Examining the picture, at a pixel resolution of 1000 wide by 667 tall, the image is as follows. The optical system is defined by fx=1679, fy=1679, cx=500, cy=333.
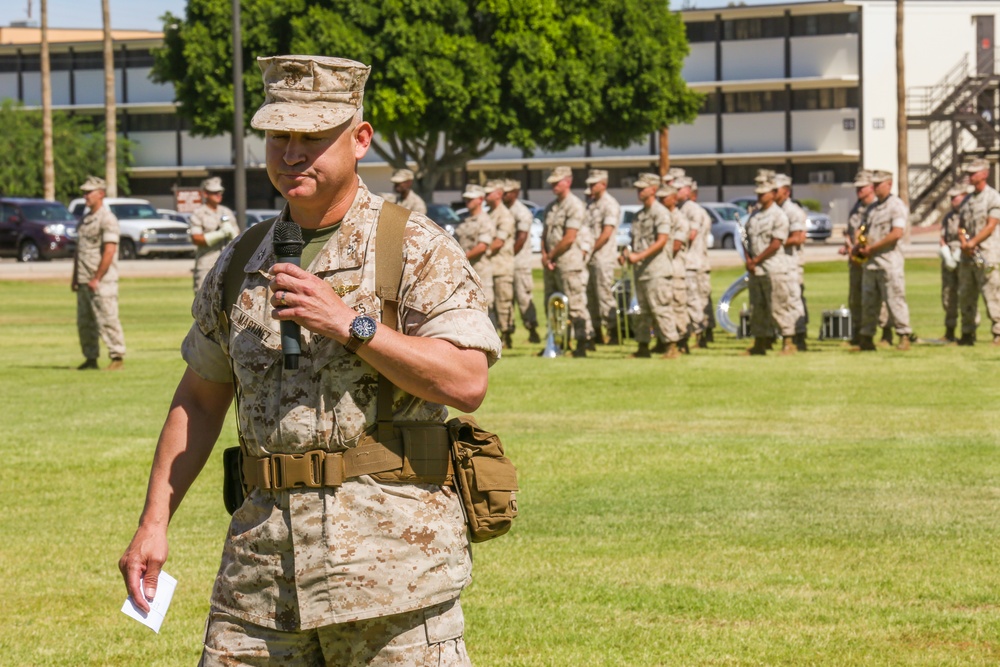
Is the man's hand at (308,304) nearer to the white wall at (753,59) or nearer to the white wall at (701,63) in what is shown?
the white wall at (753,59)

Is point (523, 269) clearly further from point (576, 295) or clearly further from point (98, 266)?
point (98, 266)

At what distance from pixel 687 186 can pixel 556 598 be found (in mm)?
15350

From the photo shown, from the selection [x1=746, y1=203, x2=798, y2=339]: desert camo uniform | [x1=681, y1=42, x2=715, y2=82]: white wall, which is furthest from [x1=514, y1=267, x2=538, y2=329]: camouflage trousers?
[x1=681, y1=42, x2=715, y2=82]: white wall

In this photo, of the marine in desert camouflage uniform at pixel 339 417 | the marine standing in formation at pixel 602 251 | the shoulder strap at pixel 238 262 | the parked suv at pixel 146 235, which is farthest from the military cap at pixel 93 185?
the parked suv at pixel 146 235

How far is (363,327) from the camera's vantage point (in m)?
3.64

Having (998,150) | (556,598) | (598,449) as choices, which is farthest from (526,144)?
(556,598)

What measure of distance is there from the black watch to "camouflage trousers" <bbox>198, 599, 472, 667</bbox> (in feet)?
2.11

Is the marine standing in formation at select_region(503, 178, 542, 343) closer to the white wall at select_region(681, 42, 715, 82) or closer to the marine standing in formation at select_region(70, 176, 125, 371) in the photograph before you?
the marine standing in formation at select_region(70, 176, 125, 371)

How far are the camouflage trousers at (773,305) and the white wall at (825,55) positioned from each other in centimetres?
5360

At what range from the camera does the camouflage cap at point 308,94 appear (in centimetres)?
379

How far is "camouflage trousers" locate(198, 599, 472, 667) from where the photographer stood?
12.5 feet

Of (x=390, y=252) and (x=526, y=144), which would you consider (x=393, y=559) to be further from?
(x=526, y=144)

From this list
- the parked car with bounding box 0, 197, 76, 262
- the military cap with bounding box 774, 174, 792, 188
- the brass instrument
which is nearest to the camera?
the brass instrument

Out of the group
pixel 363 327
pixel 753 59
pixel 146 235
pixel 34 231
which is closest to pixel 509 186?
pixel 363 327
